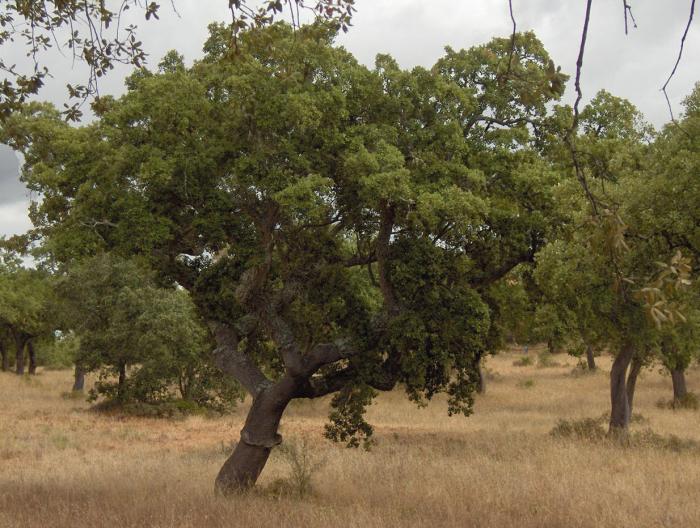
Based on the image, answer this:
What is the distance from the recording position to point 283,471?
14.4m

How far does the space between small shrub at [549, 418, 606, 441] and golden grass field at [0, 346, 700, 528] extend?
60 centimetres

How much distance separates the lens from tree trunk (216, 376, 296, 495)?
1147 cm

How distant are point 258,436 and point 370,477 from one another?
262cm

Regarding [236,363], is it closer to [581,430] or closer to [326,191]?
[326,191]

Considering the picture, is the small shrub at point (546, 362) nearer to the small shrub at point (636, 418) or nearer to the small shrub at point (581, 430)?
the small shrub at point (636, 418)

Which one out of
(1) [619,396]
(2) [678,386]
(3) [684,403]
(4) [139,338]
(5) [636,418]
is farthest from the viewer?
(2) [678,386]

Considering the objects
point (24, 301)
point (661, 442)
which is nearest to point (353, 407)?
point (661, 442)

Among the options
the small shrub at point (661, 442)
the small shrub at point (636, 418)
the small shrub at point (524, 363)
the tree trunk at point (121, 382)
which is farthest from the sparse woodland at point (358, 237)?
the small shrub at point (524, 363)

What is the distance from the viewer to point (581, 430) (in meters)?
20.1

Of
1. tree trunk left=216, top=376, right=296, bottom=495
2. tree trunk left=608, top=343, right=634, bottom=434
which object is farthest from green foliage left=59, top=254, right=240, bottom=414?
tree trunk left=216, top=376, right=296, bottom=495

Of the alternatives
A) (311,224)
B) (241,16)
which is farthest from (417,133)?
(241,16)

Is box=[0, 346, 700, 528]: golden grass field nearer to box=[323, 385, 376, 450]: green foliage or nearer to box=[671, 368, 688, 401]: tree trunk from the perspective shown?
box=[323, 385, 376, 450]: green foliage

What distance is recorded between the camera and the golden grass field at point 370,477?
9.02 meters

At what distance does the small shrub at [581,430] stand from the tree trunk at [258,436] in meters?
10.0
